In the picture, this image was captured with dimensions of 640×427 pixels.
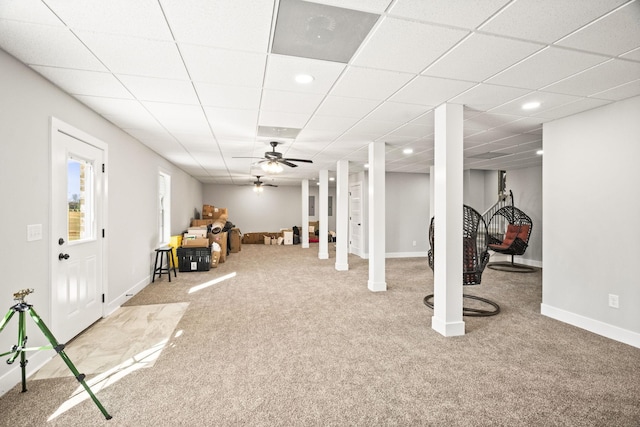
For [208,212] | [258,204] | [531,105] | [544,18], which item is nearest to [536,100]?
[531,105]

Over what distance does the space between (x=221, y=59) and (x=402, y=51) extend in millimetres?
1326

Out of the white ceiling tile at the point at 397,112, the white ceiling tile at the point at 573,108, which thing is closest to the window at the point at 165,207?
the white ceiling tile at the point at 397,112

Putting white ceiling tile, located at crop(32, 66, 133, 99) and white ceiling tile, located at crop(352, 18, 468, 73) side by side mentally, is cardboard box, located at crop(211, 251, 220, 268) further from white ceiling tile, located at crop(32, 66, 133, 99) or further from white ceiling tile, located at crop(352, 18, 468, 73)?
white ceiling tile, located at crop(352, 18, 468, 73)

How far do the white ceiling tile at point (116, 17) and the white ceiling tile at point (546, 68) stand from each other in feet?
8.38

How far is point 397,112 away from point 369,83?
916 millimetres

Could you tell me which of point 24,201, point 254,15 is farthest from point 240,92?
point 24,201

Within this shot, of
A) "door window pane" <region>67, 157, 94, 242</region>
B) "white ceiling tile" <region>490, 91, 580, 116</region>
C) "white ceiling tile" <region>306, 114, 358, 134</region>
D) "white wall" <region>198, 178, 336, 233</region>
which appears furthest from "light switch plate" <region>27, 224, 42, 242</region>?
"white wall" <region>198, 178, 336, 233</region>

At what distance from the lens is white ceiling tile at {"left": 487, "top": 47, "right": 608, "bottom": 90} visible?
7.28ft

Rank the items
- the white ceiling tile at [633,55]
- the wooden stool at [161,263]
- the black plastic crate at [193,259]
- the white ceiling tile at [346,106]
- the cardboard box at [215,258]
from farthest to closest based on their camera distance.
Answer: the cardboard box at [215,258], the black plastic crate at [193,259], the wooden stool at [161,263], the white ceiling tile at [346,106], the white ceiling tile at [633,55]

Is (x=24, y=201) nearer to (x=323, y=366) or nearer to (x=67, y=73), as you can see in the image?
(x=67, y=73)

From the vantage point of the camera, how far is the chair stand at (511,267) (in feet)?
21.9

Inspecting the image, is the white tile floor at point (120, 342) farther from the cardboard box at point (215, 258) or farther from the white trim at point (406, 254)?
the white trim at point (406, 254)

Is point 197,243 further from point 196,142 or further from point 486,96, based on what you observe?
point 486,96

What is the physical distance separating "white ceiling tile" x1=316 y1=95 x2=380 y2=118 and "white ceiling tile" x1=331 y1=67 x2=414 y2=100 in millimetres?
108
